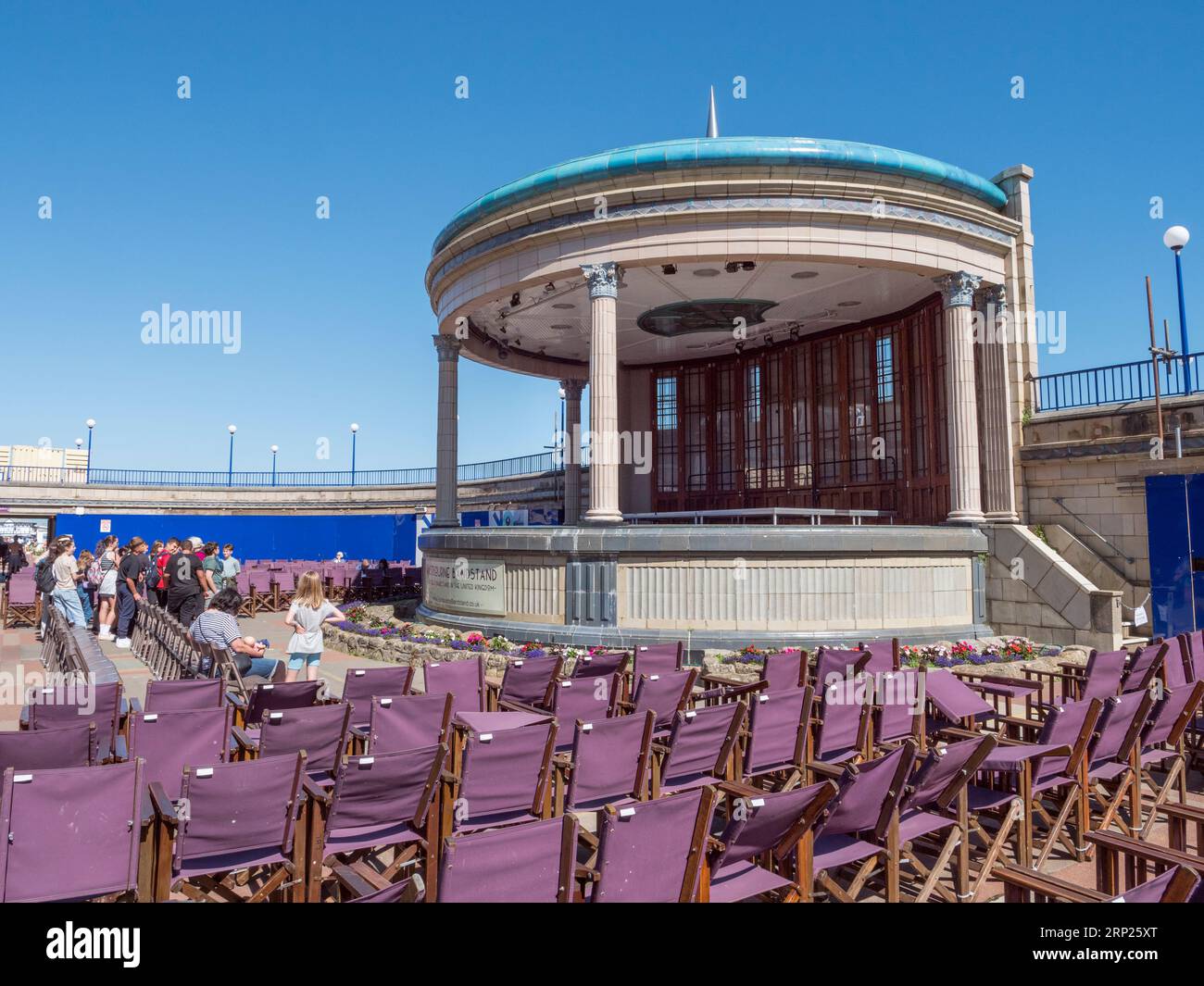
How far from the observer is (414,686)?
36.2 feet

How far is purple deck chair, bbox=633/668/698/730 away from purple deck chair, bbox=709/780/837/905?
2.61m

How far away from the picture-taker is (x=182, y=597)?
1260 centimetres

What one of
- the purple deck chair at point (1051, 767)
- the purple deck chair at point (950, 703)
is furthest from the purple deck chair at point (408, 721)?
the purple deck chair at point (950, 703)

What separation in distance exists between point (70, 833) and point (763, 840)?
3052 millimetres

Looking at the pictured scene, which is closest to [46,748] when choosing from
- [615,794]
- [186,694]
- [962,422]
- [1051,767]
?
[186,694]

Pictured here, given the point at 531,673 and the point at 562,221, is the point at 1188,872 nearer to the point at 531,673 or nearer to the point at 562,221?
the point at 531,673

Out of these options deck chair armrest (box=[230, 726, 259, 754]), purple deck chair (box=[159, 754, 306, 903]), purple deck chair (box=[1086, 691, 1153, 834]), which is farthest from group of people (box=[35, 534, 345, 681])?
purple deck chair (box=[1086, 691, 1153, 834])

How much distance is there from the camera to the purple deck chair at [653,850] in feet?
10.5

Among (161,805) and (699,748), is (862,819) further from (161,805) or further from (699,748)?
(161,805)

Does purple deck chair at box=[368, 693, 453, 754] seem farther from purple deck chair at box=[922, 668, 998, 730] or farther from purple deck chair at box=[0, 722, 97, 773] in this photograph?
purple deck chair at box=[922, 668, 998, 730]

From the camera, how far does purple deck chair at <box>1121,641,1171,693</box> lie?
22.9 feet

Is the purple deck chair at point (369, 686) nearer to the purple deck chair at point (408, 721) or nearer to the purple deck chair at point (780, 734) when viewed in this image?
the purple deck chair at point (408, 721)
